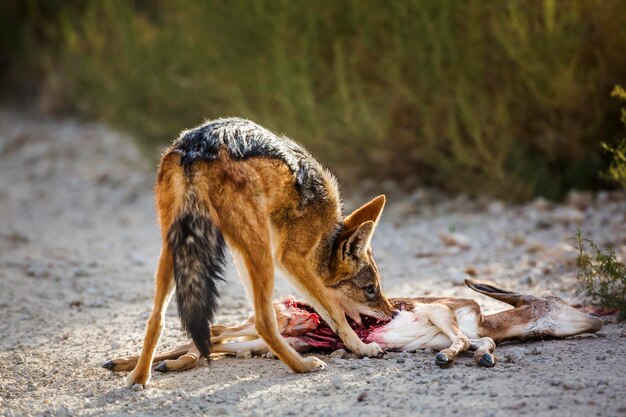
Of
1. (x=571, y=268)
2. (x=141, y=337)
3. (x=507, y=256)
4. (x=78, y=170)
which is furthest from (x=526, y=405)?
(x=78, y=170)

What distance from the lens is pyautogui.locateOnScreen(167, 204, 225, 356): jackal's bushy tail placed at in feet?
14.3

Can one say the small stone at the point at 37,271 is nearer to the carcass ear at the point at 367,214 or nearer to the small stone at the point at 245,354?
the small stone at the point at 245,354

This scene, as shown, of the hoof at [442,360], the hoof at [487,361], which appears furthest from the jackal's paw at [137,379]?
the hoof at [487,361]

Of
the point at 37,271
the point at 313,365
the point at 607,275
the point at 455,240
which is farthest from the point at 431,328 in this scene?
the point at 37,271

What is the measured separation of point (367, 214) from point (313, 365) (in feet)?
4.55

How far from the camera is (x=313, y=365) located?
474cm

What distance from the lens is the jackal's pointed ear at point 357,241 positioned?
5328 mm

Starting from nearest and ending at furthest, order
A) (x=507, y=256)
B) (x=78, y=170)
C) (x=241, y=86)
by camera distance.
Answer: (x=507, y=256), (x=241, y=86), (x=78, y=170)

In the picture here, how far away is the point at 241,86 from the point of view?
1139cm

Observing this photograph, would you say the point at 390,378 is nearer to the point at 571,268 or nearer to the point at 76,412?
the point at 76,412

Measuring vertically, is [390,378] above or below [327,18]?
below

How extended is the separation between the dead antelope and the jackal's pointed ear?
1.65 feet

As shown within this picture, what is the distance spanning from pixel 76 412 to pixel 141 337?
1479 mm

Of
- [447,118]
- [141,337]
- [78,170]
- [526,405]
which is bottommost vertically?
[526,405]
